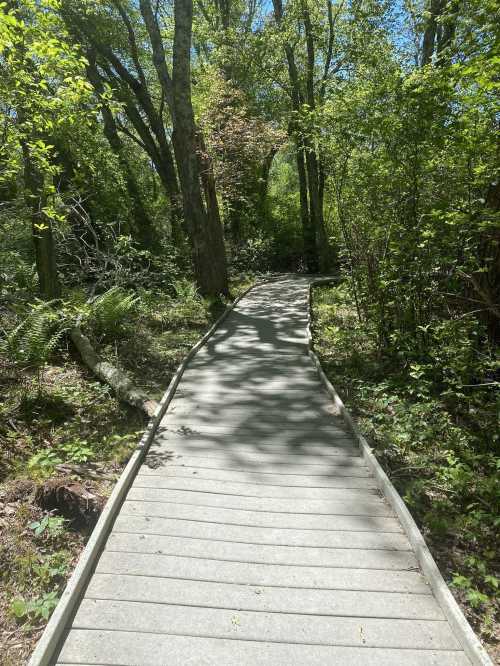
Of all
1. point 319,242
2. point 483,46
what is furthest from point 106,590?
point 319,242

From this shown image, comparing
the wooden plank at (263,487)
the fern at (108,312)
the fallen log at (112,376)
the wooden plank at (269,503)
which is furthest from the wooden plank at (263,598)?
the fern at (108,312)

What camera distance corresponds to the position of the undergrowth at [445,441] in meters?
3.41

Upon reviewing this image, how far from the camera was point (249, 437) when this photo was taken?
5191 millimetres

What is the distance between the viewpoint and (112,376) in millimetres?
6391

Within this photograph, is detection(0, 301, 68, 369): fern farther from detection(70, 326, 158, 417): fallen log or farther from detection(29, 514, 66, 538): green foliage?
detection(29, 514, 66, 538): green foliage

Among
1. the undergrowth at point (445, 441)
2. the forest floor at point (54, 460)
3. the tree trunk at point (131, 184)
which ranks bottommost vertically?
the undergrowth at point (445, 441)

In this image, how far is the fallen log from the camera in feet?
19.1

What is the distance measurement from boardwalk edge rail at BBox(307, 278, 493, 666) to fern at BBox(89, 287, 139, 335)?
439cm

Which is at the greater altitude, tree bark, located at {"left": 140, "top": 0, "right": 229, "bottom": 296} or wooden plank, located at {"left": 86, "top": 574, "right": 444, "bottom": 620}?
tree bark, located at {"left": 140, "top": 0, "right": 229, "bottom": 296}

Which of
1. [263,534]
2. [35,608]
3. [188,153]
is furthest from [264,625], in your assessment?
[188,153]

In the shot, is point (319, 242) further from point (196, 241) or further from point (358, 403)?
point (358, 403)

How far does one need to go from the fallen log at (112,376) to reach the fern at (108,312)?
0.39m

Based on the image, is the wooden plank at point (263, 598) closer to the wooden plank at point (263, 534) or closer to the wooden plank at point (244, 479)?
the wooden plank at point (263, 534)

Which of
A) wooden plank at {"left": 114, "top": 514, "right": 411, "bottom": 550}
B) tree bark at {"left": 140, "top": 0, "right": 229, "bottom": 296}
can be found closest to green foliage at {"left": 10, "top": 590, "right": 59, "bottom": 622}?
wooden plank at {"left": 114, "top": 514, "right": 411, "bottom": 550}
